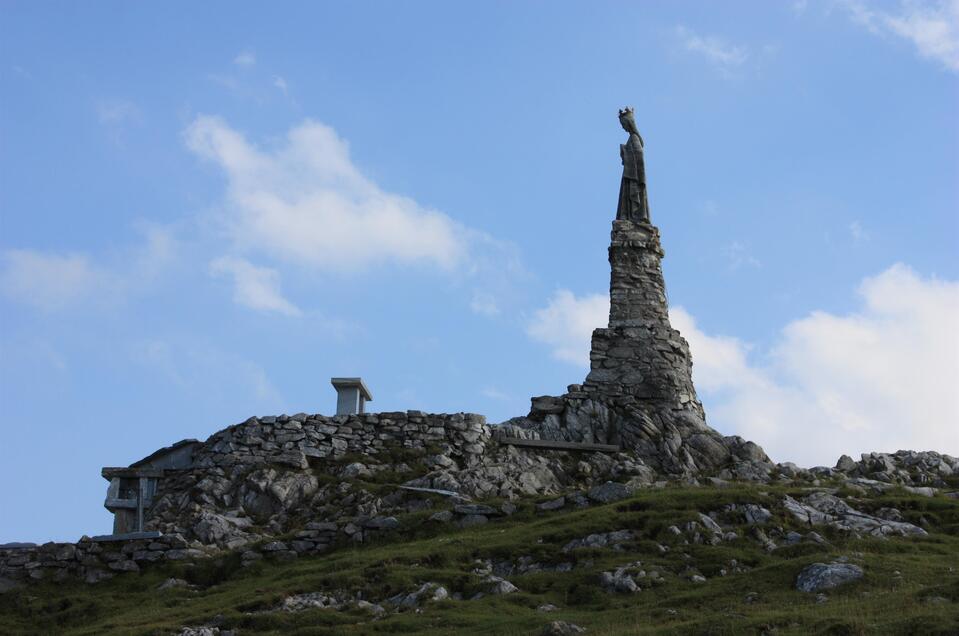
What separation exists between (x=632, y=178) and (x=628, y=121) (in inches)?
83.9

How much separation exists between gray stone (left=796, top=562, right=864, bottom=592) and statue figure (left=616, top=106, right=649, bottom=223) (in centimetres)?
2299

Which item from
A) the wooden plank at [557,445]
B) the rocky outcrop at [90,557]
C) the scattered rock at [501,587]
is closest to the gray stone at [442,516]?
the rocky outcrop at [90,557]

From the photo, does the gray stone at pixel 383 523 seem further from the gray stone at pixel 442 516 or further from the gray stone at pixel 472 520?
the gray stone at pixel 472 520

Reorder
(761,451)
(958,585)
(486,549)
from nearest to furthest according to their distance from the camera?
1. (958,585)
2. (486,549)
3. (761,451)

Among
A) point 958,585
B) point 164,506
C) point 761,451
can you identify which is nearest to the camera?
point 958,585

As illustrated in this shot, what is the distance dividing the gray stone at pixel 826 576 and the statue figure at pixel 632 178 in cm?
2299

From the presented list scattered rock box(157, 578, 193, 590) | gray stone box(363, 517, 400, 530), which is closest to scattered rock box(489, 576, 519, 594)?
gray stone box(363, 517, 400, 530)

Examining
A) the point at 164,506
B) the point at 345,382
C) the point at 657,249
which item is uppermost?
the point at 657,249

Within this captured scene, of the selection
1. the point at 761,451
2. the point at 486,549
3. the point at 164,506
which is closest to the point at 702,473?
the point at 761,451

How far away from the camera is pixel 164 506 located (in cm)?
3719

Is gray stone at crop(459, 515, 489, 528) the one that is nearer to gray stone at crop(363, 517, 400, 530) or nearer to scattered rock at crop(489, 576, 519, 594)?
gray stone at crop(363, 517, 400, 530)

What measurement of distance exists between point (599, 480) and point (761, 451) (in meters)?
5.24

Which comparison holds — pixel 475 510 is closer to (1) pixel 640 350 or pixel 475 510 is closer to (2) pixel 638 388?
(2) pixel 638 388

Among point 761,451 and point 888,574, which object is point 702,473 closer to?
point 761,451
